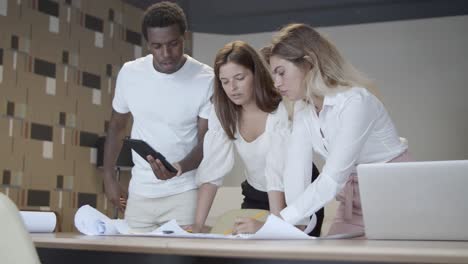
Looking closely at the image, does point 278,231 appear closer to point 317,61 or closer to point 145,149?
point 317,61

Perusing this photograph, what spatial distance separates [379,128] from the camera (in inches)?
88.0

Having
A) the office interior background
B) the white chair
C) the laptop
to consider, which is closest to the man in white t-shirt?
the laptop

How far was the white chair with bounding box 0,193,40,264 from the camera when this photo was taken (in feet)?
3.38

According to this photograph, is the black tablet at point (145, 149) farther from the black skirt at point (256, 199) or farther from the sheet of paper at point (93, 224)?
the sheet of paper at point (93, 224)

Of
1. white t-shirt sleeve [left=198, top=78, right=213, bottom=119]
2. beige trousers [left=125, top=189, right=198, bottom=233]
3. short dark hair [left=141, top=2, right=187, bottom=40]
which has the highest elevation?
short dark hair [left=141, top=2, right=187, bottom=40]

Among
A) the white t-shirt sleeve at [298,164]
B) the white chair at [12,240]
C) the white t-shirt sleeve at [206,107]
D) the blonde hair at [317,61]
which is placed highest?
the blonde hair at [317,61]

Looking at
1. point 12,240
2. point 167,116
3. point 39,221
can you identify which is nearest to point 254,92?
point 167,116

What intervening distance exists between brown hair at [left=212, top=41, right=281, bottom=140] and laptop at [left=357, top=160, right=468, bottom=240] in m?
1.04

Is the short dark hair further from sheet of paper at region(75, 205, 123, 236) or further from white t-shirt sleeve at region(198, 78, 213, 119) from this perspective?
sheet of paper at region(75, 205, 123, 236)

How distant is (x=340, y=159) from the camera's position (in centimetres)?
210

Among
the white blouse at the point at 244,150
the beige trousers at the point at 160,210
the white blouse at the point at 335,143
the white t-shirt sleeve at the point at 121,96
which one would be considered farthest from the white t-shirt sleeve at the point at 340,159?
the white t-shirt sleeve at the point at 121,96

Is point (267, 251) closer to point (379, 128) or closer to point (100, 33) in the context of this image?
point (379, 128)

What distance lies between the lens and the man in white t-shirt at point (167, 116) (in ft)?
8.96

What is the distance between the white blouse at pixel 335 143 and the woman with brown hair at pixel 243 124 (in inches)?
8.3
